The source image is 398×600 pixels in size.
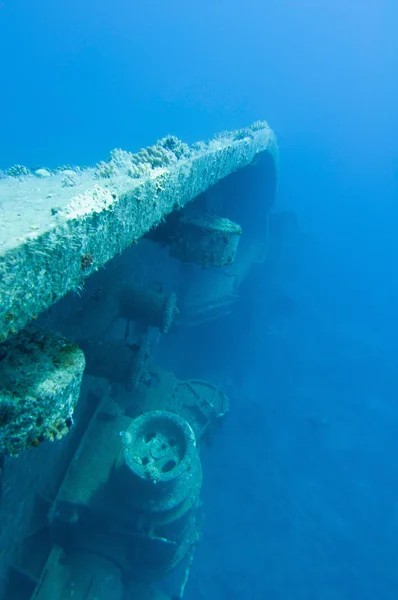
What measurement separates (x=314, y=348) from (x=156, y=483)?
12562mm

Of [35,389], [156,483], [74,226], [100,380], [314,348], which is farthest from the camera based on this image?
[314,348]

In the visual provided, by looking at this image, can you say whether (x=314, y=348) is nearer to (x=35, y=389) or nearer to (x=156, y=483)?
(x=156, y=483)

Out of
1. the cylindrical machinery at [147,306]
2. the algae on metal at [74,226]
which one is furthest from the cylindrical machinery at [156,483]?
the algae on metal at [74,226]

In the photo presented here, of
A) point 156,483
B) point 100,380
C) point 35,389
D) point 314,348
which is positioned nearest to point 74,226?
point 35,389

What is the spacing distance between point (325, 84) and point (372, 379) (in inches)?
2758

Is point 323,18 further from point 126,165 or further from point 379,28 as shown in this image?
point 126,165

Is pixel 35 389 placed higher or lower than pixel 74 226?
lower

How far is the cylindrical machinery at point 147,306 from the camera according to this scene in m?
4.87

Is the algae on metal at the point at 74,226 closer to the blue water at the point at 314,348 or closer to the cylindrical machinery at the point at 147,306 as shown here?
the cylindrical machinery at the point at 147,306

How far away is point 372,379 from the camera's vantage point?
1525 centimetres

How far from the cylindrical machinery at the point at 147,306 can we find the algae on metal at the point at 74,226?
1989mm

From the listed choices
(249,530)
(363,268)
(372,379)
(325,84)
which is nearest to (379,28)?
(325,84)

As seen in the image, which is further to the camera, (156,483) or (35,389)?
(156,483)

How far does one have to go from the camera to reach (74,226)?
1.49 metres
